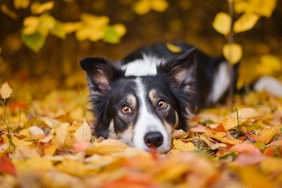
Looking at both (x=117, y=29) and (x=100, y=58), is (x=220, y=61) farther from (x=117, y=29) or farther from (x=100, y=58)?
(x=100, y=58)

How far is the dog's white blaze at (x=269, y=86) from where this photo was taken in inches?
252

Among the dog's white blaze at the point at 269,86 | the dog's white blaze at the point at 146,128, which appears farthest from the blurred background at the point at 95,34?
the dog's white blaze at the point at 146,128

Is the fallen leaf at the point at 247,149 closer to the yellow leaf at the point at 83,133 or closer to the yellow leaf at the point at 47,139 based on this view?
the yellow leaf at the point at 83,133

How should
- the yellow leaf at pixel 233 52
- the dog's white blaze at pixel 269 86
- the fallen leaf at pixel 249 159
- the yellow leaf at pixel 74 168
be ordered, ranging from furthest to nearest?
1. the dog's white blaze at pixel 269 86
2. the yellow leaf at pixel 233 52
3. the fallen leaf at pixel 249 159
4. the yellow leaf at pixel 74 168

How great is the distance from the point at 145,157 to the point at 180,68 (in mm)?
2096

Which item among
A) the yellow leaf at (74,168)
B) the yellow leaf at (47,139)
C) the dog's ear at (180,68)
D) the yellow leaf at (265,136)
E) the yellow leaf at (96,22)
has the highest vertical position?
the yellow leaf at (96,22)

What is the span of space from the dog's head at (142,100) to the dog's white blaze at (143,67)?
0.15 m

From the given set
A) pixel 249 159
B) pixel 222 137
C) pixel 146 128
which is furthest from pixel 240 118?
pixel 249 159

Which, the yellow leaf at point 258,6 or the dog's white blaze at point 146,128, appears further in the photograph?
the yellow leaf at point 258,6

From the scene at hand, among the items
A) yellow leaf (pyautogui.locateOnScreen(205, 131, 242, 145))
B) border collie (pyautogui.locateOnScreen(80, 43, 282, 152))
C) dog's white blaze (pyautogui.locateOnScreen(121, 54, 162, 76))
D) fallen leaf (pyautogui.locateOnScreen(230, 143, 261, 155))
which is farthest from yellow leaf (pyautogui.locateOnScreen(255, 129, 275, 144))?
dog's white blaze (pyautogui.locateOnScreen(121, 54, 162, 76))

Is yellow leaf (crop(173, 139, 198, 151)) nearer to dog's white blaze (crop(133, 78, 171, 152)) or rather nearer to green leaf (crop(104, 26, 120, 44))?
dog's white blaze (crop(133, 78, 171, 152))

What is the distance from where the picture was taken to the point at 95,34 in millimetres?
4977

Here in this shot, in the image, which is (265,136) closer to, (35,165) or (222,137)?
(222,137)

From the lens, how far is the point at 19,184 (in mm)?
2232
